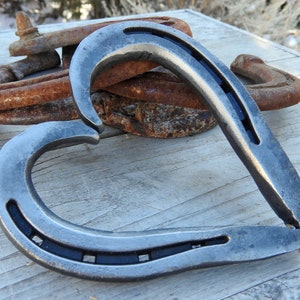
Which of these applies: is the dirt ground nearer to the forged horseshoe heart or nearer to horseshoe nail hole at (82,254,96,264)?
the forged horseshoe heart

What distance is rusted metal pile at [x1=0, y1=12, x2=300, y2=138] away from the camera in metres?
0.92

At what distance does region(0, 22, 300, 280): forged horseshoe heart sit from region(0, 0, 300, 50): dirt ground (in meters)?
2.02

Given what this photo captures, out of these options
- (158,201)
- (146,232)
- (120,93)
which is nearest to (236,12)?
(120,93)

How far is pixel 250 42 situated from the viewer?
1607 mm

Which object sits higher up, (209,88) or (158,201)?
(209,88)

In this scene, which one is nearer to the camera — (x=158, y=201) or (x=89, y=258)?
(x=89, y=258)

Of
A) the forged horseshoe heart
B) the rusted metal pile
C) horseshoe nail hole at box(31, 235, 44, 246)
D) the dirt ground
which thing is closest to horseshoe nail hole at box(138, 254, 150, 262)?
the forged horseshoe heart

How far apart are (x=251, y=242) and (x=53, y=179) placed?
1.31 ft

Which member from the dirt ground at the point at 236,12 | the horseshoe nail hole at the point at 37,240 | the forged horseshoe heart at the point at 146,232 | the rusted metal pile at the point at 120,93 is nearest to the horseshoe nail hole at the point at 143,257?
the forged horseshoe heart at the point at 146,232

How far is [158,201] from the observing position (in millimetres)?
859

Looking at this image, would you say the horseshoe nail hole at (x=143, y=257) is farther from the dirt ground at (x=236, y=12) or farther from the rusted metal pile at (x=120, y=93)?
the dirt ground at (x=236, y=12)

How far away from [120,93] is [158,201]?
241mm

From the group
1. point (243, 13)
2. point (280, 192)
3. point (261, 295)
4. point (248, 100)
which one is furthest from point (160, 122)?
point (243, 13)

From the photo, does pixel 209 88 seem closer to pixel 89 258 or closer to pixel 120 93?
pixel 120 93
